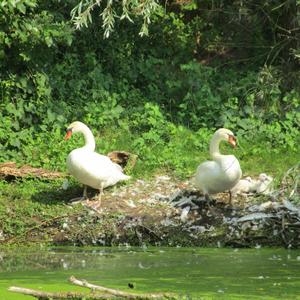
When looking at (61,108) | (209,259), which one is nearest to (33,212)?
(209,259)

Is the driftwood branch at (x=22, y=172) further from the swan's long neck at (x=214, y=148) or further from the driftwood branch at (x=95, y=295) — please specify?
the driftwood branch at (x=95, y=295)

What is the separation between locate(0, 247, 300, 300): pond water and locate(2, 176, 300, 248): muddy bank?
1.18 feet

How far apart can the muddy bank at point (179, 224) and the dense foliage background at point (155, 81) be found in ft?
5.35

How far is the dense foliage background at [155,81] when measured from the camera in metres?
14.8

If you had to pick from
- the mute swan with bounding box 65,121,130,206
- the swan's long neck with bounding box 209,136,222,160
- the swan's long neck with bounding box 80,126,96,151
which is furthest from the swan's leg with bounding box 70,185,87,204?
the swan's long neck with bounding box 209,136,222,160

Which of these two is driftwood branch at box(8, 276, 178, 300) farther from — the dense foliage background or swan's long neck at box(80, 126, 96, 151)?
the dense foliage background

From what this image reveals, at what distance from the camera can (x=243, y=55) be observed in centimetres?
1881

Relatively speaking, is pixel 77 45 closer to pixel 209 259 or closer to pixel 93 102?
pixel 93 102

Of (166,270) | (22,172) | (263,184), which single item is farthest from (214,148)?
(166,270)

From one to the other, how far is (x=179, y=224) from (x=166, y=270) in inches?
99.0

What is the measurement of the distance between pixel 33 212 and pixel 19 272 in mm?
3048

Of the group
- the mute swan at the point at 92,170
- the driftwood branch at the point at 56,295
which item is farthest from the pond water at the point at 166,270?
the mute swan at the point at 92,170

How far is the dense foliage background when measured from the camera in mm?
14805

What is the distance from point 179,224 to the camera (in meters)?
11.8
